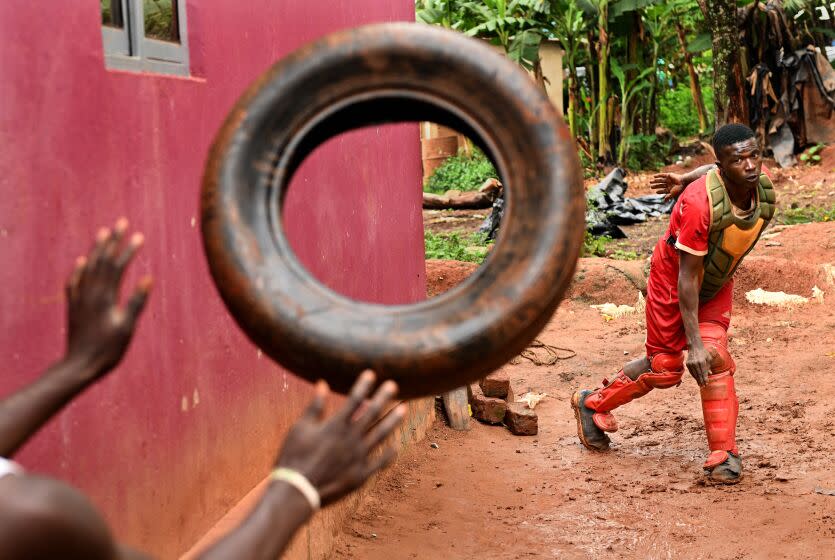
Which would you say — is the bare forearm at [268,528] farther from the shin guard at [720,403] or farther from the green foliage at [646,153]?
the green foliage at [646,153]

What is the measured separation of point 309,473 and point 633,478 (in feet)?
15.3

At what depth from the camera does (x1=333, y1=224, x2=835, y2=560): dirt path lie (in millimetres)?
4930

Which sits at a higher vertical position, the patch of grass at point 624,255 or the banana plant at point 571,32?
the banana plant at point 571,32

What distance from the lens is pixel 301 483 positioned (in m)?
1.60

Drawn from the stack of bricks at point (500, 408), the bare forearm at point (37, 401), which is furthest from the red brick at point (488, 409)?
the bare forearm at point (37, 401)

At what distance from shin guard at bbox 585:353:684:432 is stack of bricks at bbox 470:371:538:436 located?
53 cm

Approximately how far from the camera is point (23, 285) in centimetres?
254

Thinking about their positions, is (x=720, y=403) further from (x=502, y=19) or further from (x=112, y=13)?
(x=502, y=19)

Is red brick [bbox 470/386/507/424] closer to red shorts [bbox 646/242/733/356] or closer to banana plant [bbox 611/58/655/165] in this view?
red shorts [bbox 646/242/733/356]

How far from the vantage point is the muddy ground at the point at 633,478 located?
195 inches

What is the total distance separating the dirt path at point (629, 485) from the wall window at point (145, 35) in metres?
2.45

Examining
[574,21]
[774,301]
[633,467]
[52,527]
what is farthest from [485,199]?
[52,527]

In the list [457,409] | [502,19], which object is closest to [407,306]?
[457,409]

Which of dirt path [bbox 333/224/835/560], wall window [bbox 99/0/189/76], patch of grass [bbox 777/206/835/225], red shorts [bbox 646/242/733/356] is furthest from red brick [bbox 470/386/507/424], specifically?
patch of grass [bbox 777/206/835/225]
